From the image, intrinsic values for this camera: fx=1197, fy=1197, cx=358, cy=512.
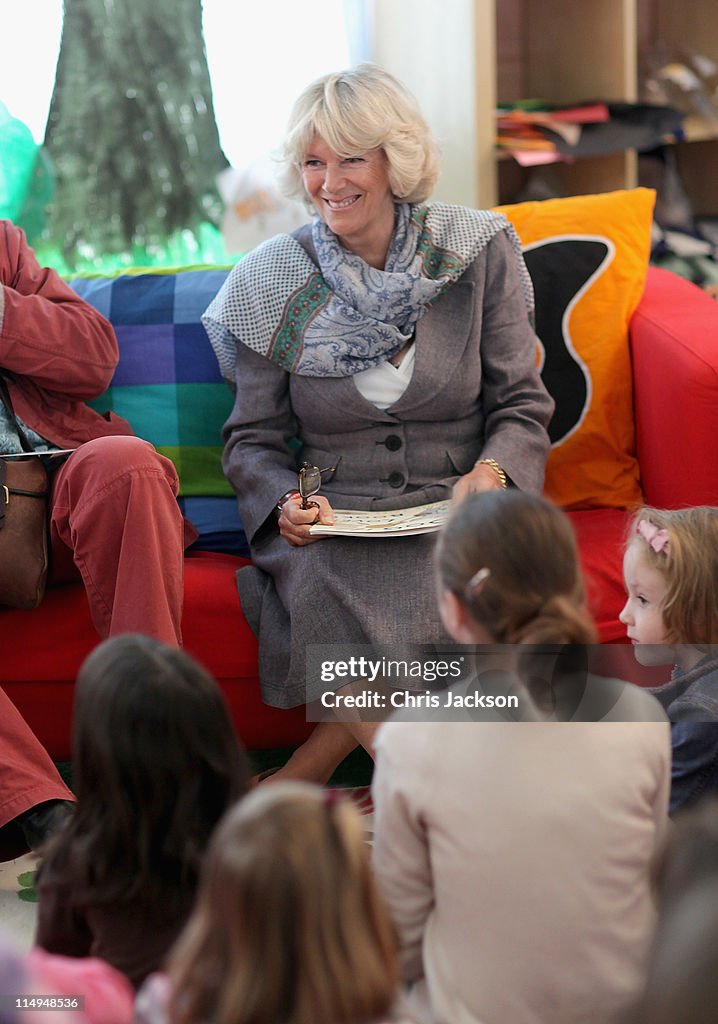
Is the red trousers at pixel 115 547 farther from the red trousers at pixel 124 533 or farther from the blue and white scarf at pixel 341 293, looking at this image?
the blue and white scarf at pixel 341 293

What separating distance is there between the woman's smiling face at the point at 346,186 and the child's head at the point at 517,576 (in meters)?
0.97

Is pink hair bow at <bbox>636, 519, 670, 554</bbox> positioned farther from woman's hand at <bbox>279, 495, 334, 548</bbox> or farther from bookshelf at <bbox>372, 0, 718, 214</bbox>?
bookshelf at <bbox>372, 0, 718, 214</bbox>

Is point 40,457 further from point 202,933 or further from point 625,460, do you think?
point 202,933

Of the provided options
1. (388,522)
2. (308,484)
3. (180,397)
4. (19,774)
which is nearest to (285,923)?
(19,774)

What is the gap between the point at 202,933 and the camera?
83cm

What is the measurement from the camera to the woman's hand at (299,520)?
1872mm

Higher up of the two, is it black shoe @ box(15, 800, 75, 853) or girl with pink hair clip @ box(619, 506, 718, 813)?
girl with pink hair clip @ box(619, 506, 718, 813)

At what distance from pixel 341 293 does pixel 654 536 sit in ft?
2.46

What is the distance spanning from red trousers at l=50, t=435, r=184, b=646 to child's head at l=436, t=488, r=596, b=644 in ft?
2.34

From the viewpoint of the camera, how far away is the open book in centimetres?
180

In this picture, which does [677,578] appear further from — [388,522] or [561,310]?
[561,310]

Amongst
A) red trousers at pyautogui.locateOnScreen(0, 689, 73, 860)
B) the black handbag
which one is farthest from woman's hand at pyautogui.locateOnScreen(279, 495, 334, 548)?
red trousers at pyautogui.locateOnScreen(0, 689, 73, 860)

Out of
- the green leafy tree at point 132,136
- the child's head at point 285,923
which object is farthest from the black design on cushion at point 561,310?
the child's head at point 285,923

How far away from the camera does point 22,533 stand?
181 cm
